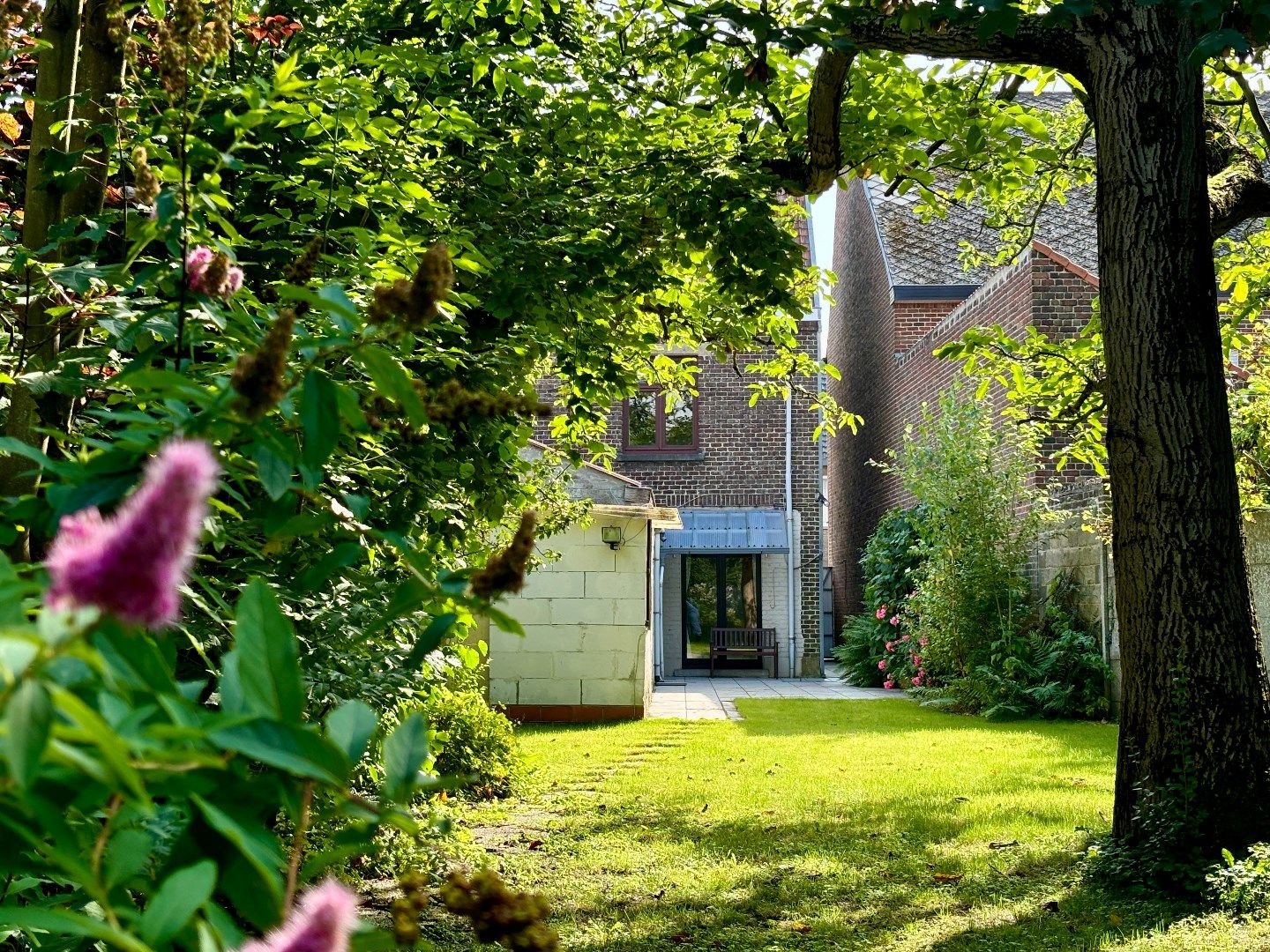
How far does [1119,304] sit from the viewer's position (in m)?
5.50

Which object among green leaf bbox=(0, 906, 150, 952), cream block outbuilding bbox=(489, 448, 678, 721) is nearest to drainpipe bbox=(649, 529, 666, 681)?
cream block outbuilding bbox=(489, 448, 678, 721)

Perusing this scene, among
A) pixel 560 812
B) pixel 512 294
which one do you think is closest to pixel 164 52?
pixel 512 294

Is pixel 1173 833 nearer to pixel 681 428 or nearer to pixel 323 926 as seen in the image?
pixel 323 926

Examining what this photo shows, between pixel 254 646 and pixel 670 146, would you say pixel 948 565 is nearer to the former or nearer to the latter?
pixel 670 146

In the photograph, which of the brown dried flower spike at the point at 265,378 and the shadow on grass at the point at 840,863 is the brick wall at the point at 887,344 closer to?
the shadow on grass at the point at 840,863

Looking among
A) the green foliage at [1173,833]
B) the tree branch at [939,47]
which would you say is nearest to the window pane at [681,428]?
the tree branch at [939,47]

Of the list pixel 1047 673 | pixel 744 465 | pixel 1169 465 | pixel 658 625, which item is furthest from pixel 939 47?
pixel 744 465

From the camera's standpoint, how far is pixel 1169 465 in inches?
207

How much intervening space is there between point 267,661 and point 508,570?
28cm

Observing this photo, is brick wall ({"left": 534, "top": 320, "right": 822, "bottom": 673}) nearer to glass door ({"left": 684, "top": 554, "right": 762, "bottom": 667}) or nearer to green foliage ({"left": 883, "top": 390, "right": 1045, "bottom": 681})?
glass door ({"left": 684, "top": 554, "right": 762, "bottom": 667})

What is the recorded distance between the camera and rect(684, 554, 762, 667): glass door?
67.7 feet

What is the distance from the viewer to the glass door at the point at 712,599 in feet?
67.7

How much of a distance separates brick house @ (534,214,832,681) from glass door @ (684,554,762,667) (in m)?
0.18

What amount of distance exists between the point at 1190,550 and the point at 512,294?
326 cm
